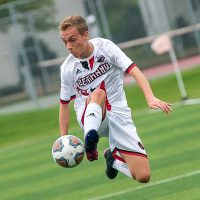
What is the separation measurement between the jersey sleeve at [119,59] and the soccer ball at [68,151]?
0.98 meters

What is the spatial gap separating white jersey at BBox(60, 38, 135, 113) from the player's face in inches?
11.3

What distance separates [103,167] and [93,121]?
4964 millimetres

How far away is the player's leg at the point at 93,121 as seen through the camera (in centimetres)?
969

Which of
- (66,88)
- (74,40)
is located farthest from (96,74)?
(74,40)

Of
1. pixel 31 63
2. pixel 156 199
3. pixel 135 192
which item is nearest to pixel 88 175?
pixel 135 192

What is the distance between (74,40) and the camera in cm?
977

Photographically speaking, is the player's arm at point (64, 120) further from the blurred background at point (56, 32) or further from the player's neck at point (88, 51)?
the blurred background at point (56, 32)

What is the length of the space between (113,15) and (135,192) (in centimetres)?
1892

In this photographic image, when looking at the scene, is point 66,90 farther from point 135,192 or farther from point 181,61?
point 181,61

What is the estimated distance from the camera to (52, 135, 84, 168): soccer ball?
10.1m

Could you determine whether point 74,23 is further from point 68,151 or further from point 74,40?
point 68,151

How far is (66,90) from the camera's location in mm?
10336

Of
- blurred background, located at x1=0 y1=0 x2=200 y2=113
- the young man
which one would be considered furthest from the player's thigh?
blurred background, located at x1=0 y1=0 x2=200 y2=113

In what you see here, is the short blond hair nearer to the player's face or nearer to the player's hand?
the player's face
